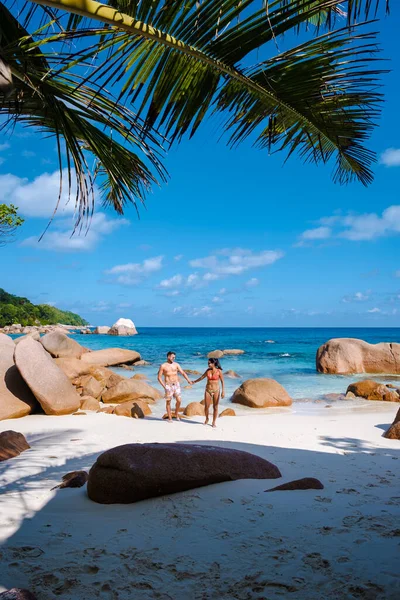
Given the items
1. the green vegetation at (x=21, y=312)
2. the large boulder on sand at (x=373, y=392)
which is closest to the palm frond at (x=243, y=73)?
the large boulder on sand at (x=373, y=392)

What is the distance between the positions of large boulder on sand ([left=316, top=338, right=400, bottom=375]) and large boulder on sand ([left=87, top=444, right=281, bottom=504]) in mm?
18526

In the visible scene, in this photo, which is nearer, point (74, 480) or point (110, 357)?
point (74, 480)

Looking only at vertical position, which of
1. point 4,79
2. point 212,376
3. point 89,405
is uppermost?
point 4,79

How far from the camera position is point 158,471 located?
13.7 feet

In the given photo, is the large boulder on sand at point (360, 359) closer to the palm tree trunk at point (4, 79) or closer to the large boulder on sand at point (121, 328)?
the palm tree trunk at point (4, 79)

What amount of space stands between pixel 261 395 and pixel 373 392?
4.15 metres

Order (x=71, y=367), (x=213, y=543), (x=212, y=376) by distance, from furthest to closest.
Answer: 1. (x=71, y=367)
2. (x=212, y=376)
3. (x=213, y=543)

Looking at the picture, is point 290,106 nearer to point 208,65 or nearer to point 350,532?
point 208,65

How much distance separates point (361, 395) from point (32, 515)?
12665 mm

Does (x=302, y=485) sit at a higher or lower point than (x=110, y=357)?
higher

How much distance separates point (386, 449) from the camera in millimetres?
6543

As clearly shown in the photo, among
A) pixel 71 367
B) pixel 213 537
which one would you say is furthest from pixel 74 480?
pixel 71 367

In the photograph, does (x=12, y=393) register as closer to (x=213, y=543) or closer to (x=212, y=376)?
(x=212, y=376)

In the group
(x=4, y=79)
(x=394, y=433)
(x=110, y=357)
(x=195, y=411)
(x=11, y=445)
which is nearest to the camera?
(x=4, y=79)
